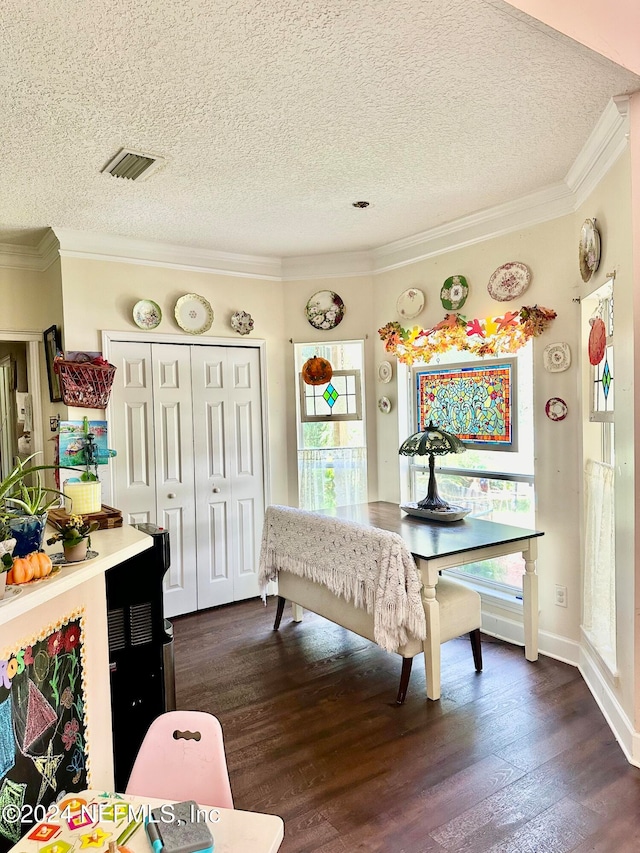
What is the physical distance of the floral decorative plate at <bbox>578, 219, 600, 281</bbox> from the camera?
8.52 feet

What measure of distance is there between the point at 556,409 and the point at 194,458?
7.94 feet

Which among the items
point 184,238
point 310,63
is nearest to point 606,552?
point 310,63

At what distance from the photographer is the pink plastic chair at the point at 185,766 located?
51.5 inches

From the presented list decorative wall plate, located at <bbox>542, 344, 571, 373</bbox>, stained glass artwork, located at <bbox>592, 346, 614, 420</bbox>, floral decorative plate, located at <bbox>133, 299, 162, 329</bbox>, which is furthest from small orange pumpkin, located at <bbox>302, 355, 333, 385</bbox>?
stained glass artwork, located at <bbox>592, 346, 614, 420</bbox>

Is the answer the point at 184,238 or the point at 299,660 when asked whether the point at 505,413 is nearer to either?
the point at 299,660

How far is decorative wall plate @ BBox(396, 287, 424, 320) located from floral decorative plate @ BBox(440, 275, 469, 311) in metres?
0.19

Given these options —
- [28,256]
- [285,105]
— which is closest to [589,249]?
[285,105]

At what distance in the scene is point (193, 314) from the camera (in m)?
3.99

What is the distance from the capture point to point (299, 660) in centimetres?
319

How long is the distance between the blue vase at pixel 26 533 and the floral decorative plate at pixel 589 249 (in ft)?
8.31

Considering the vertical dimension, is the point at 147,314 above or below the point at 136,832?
above

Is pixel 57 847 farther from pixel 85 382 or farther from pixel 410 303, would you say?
pixel 410 303

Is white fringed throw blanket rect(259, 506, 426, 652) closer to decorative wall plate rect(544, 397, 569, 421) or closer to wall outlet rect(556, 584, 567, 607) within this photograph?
wall outlet rect(556, 584, 567, 607)

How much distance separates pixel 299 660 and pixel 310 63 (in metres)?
2.86
